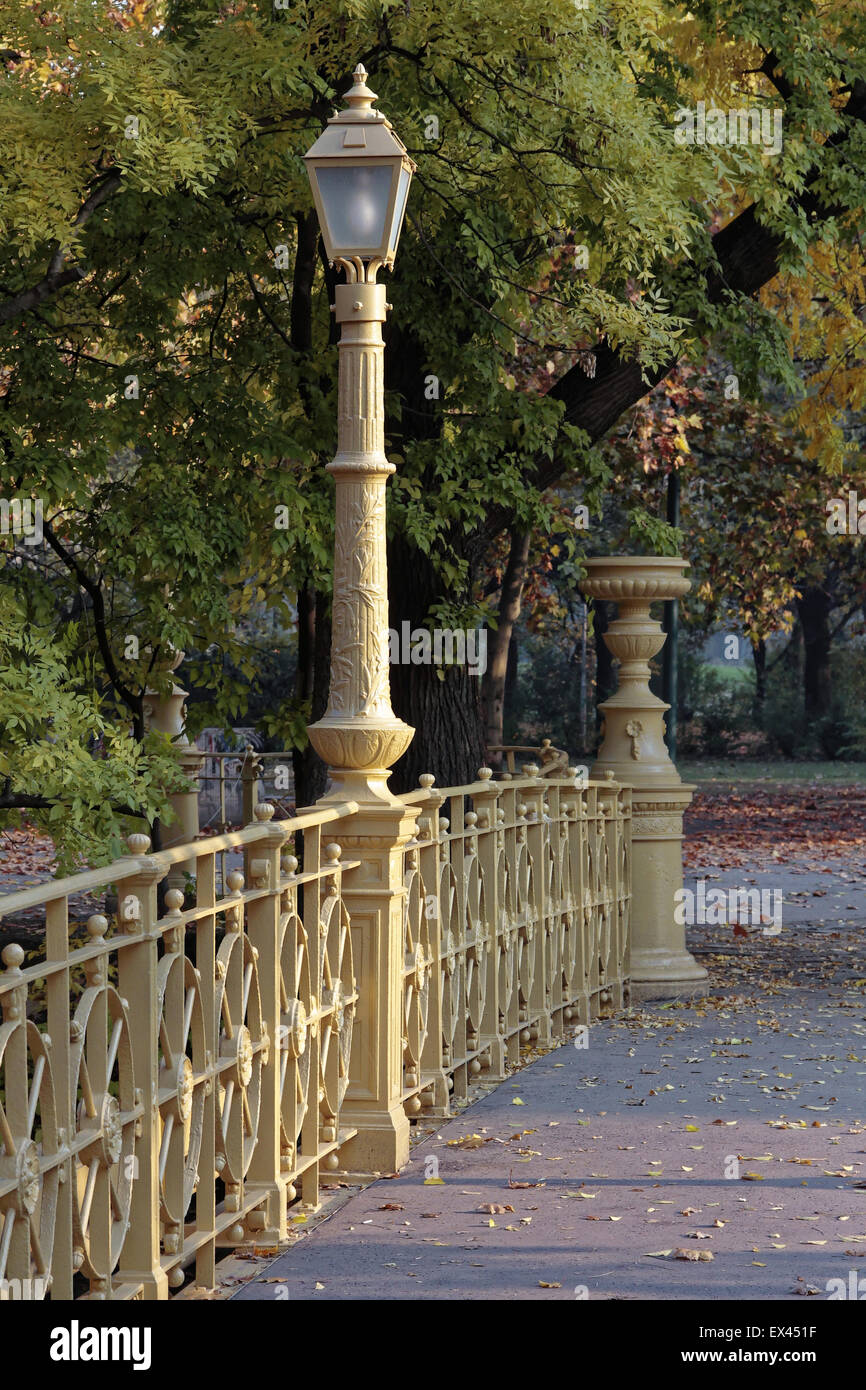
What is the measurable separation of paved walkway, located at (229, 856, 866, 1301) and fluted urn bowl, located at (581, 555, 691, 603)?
2.85 meters

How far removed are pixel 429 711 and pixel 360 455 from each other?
4.93m

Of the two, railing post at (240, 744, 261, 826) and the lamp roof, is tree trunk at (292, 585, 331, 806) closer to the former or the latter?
railing post at (240, 744, 261, 826)

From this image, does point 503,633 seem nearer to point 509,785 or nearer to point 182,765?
point 182,765

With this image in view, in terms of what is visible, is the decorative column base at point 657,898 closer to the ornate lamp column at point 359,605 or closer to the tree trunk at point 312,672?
the tree trunk at point 312,672

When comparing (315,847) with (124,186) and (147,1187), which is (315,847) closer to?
(147,1187)

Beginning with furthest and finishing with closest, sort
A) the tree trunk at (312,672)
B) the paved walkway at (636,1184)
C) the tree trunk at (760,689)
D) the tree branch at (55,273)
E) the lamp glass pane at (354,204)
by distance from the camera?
the tree trunk at (760,689), the tree trunk at (312,672), the tree branch at (55,273), the lamp glass pane at (354,204), the paved walkway at (636,1184)

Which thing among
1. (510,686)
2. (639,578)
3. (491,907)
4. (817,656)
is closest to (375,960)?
(491,907)

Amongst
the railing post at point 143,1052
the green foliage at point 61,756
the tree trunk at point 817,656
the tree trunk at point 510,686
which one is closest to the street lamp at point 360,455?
the green foliage at point 61,756

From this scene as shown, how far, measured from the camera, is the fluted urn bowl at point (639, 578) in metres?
11.7

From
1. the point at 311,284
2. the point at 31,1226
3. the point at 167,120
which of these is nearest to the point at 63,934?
the point at 31,1226

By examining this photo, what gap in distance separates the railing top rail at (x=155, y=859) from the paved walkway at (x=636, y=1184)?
126 centimetres

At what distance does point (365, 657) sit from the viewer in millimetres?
6742
